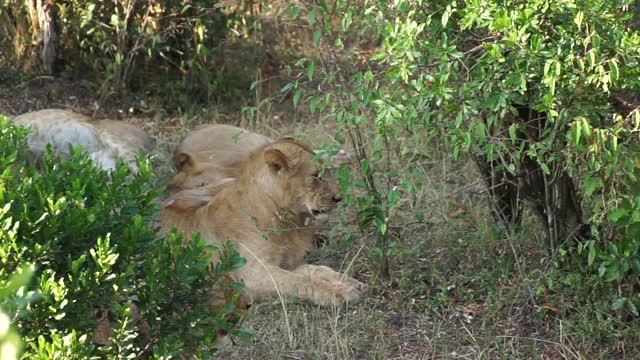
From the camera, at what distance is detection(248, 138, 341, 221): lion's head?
4734 mm

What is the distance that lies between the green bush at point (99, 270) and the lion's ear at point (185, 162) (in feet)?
8.85

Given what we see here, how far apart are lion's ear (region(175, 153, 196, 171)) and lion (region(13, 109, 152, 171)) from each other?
1.16 ft

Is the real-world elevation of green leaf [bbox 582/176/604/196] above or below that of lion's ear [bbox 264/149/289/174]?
above

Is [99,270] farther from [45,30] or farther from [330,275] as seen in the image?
[45,30]

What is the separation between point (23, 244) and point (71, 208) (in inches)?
9.2

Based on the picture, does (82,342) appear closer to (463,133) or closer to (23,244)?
(23,244)

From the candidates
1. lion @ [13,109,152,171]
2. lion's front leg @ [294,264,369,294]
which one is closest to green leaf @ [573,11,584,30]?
lion's front leg @ [294,264,369,294]

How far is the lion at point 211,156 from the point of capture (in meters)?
6.05

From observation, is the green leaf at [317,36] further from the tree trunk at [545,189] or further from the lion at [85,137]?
the lion at [85,137]

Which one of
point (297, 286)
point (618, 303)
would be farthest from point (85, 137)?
point (618, 303)

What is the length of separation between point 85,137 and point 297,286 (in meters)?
2.47

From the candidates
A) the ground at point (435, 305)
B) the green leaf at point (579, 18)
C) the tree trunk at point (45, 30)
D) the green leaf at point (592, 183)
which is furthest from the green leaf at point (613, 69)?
the tree trunk at point (45, 30)

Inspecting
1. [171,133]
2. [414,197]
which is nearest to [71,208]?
[414,197]

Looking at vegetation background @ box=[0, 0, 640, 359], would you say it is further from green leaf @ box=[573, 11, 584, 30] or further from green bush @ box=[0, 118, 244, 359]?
green bush @ box=[0, 118, 244, 359]
